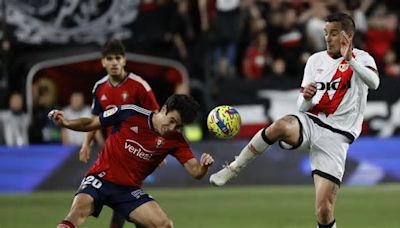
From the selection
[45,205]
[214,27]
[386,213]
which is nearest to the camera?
[386,213]

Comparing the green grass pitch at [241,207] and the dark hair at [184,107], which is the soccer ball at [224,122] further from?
the green grass pitch at [241,207]

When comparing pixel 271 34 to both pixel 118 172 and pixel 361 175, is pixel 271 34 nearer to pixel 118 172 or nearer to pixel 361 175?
pixel 361 175

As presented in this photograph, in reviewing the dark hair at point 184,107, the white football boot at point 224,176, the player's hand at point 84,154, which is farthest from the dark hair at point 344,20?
the player's hand at point 84,154

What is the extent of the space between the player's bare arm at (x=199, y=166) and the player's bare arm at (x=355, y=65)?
1423mm

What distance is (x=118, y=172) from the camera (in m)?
9.07

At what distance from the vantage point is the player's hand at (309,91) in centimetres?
907

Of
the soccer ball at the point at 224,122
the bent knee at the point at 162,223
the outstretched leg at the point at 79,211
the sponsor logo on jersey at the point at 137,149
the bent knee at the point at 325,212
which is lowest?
the bent knee at the point at 325,212

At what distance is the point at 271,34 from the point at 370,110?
92.5 inches

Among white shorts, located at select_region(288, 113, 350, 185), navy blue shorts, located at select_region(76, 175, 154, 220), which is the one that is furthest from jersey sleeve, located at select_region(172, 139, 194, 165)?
white shorts, located at select_region(288, 113, 350, 185)

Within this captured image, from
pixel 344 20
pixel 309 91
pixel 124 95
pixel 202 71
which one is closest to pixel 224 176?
pixel 309 91

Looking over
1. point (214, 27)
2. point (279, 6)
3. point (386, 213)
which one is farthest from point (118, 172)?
point (279, 6)

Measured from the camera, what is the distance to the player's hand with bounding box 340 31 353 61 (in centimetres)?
880

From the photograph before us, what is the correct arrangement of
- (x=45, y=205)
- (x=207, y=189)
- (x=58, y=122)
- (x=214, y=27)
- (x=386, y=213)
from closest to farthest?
1. (x=58, y=122)
2. (x=386, y=213)
3. (x=45, y=205)
4. (x=207, y=189)
5. (x=214, y=27)

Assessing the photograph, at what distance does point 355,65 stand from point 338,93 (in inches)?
19.5
